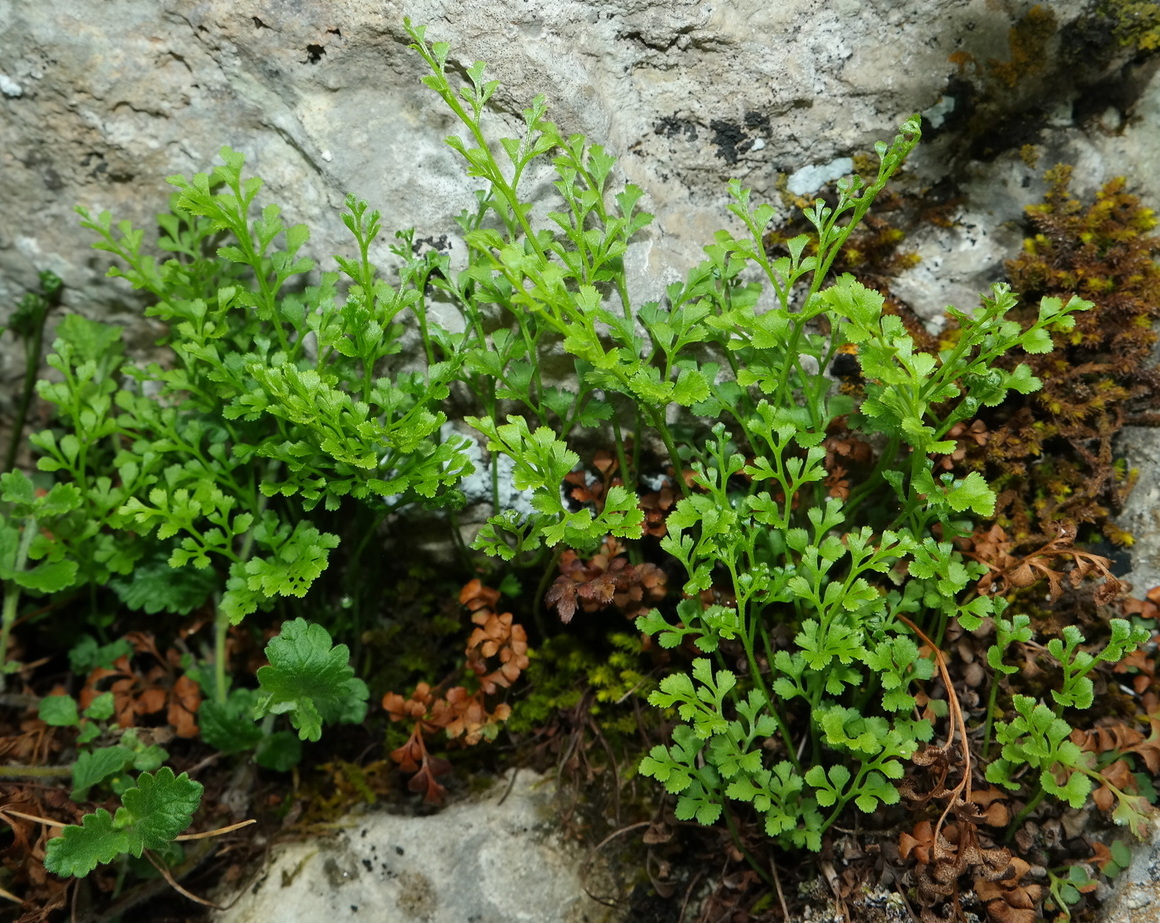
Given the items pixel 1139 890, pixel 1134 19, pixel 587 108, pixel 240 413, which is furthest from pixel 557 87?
pixel 1139 890

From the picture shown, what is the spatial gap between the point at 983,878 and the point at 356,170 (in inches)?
110

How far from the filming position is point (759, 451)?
2.57 m

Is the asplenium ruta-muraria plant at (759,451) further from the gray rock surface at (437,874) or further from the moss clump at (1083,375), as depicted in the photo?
the gray rock surface at (437,874)

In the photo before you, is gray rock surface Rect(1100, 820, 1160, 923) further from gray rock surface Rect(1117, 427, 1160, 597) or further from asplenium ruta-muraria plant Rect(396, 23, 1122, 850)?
gray rock surface Rect(1117, 427, 1160, 597)

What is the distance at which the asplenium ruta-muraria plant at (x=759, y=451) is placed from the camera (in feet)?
7.39

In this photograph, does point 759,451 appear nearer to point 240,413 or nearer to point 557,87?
point 557,87

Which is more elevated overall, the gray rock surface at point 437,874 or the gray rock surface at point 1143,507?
the gray rock surface at point 1143,507

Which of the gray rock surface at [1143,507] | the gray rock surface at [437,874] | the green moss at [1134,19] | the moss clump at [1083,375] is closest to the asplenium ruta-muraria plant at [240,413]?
the gray rock surface at [437,874]

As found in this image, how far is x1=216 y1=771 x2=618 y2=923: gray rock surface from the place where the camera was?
259cm

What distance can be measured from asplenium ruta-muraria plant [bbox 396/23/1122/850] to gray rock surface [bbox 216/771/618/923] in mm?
542

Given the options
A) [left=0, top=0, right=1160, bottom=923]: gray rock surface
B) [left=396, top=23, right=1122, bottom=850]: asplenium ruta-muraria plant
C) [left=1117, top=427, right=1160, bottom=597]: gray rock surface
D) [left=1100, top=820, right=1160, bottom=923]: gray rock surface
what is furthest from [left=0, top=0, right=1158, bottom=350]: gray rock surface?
[left=1100, top=820, right=1160, bottom=923]: gray rock surface

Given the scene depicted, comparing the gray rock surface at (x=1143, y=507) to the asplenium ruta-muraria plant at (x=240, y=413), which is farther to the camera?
the gray rock surface at (x=1143, y=507)

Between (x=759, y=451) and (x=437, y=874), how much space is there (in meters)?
1.67

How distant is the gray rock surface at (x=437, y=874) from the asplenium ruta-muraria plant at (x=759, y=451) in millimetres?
→ 542
